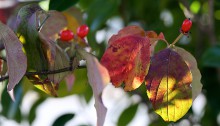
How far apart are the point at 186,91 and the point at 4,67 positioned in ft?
1.06

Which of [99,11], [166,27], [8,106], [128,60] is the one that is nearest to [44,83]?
[128,60]

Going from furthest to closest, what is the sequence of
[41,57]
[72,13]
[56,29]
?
[72,13] → [56,29] → [41,57]

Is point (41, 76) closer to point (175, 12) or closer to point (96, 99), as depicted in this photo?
point (96, 99)

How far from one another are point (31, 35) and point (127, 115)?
2.93 ft

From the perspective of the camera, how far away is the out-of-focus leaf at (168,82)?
2.52ft

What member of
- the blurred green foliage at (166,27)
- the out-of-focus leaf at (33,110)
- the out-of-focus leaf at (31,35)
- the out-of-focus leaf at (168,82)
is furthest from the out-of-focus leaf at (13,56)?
the out-of-focus leaf at (33,110)

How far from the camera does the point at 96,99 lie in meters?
0.67

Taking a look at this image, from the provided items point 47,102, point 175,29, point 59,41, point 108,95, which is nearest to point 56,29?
point 59,41

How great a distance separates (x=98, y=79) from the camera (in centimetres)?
65

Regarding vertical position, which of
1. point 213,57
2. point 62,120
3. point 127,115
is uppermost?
point 213,57

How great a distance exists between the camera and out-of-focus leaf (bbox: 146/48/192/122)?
0.77 metres

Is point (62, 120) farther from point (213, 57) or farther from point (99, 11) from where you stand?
point (213, 57)

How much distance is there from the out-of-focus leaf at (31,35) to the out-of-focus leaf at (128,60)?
105 mm

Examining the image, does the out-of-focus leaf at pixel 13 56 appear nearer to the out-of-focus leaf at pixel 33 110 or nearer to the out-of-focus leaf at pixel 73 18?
the out-of-focus leaf at pixel 73 18
